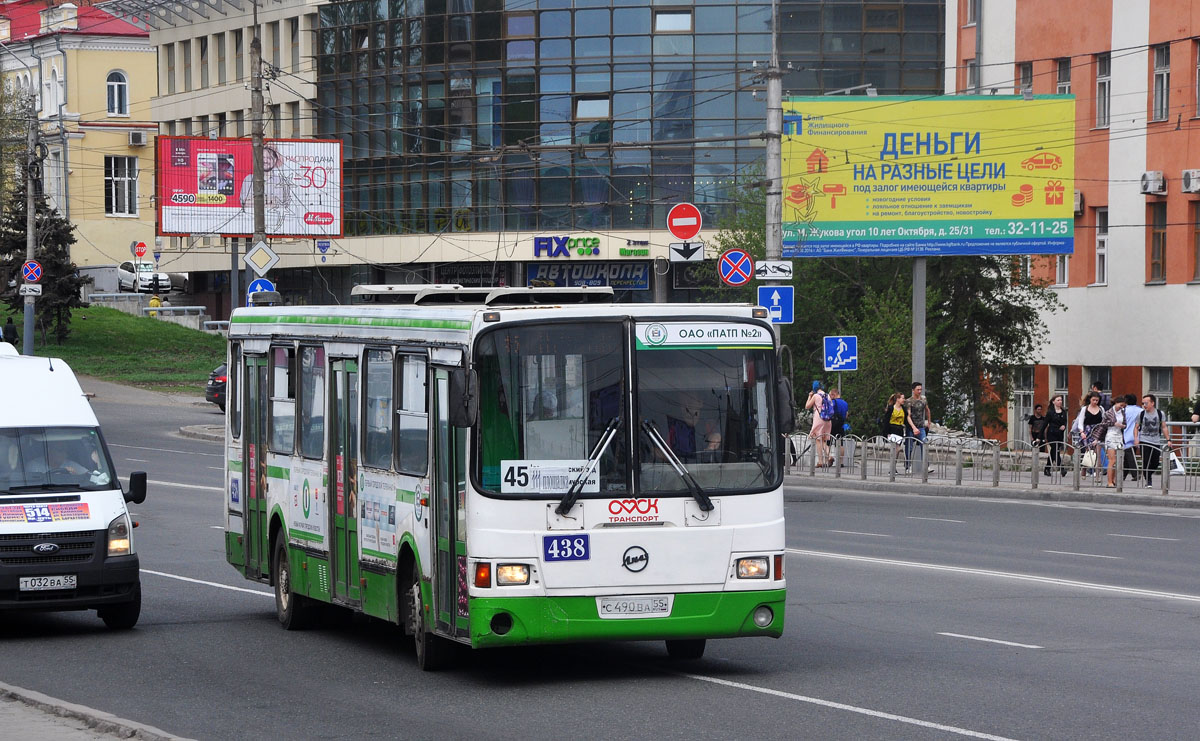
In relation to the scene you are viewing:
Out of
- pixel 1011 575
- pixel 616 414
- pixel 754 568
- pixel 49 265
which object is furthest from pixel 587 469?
pixel 49 265

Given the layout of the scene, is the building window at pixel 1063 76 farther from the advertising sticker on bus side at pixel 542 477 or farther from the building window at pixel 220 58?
the building window at pixel 220 58

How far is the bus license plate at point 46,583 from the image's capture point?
45.6ft

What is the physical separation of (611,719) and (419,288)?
12.6ft

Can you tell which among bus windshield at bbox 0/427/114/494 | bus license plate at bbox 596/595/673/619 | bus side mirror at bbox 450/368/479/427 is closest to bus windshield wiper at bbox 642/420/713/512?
bus license plate at bbox 596/595/673/619

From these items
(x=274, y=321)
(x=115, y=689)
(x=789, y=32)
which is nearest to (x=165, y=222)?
(x=789, y=32)

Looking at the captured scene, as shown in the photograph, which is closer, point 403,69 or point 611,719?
point 611,719

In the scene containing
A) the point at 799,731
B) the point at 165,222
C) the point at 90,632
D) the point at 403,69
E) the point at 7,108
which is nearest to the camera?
the point at 799,731

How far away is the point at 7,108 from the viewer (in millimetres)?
82500

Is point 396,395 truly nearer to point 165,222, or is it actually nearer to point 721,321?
point 721,321

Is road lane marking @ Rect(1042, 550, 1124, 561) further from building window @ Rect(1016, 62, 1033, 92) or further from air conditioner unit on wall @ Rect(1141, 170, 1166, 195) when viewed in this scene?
building window @ Rect(1016, 62, 1033, 92)

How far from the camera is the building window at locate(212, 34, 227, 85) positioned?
83188 millimetres

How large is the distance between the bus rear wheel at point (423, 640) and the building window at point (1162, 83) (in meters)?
34.7

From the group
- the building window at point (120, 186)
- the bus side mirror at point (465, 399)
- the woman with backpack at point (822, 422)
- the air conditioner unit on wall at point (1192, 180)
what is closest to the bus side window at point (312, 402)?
the bus side mirror at point (465, 399)

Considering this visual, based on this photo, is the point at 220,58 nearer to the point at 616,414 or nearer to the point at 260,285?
the point at 260,285
